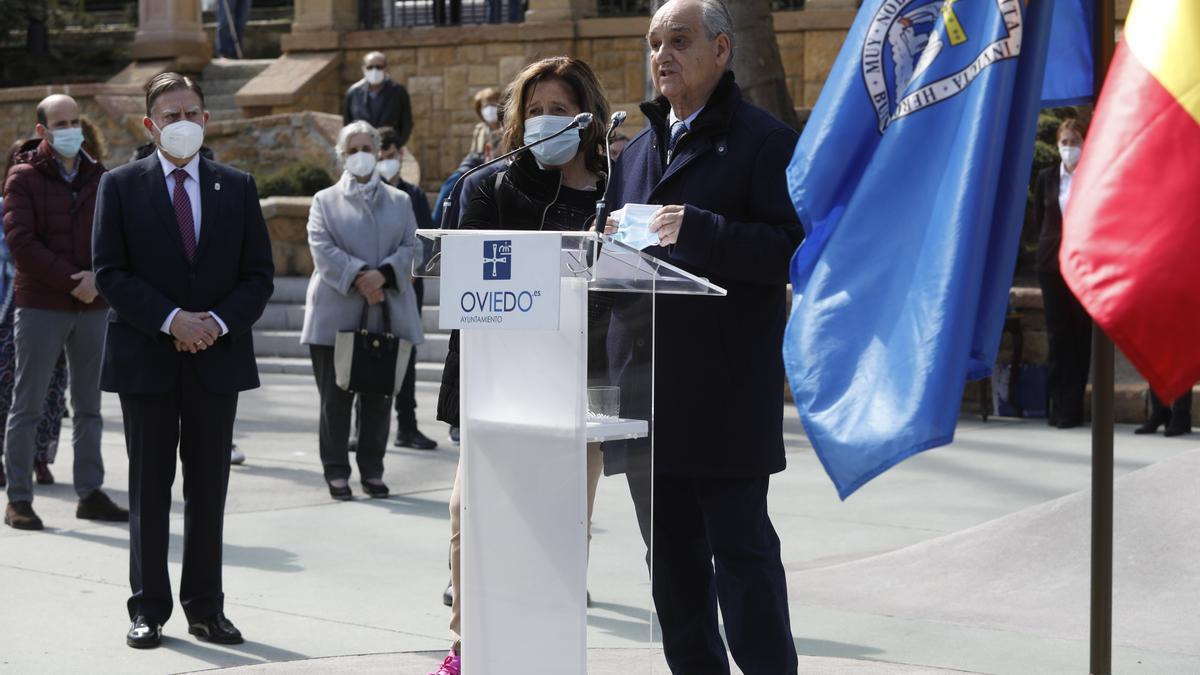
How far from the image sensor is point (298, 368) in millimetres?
15242

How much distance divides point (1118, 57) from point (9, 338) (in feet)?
24.6

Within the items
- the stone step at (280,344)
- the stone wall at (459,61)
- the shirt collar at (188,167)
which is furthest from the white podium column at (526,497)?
the stone wall at (459,61)

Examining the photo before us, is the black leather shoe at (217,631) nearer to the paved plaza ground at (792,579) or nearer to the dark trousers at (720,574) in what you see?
the paved plaza ground at (792,579)

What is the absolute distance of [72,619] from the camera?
20.9 feet

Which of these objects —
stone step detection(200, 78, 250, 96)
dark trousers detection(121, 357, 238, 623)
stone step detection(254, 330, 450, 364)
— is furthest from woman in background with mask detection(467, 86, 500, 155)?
stone step detection(200, 78, 250, 96)

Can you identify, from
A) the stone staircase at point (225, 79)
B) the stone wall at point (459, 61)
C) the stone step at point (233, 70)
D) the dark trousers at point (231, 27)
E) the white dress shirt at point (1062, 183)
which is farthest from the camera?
the dark trousers at point (231, 27)

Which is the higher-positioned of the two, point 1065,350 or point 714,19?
point 714,19

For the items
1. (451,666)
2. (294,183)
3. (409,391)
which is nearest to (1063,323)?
(409,391)

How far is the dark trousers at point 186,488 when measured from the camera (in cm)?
598

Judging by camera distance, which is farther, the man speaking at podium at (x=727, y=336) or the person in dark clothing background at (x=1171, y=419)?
the person in dark clothing background at (x=1171, y=419)

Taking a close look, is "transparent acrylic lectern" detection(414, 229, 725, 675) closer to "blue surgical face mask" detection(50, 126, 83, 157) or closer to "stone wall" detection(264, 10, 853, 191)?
"blue surgical face mask" detection(50, 126, 83, 157)

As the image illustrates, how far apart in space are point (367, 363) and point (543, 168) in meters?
3.86

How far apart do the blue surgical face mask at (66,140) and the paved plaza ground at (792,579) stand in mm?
1909

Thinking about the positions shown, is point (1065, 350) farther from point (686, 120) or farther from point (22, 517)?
point (686, 120)
